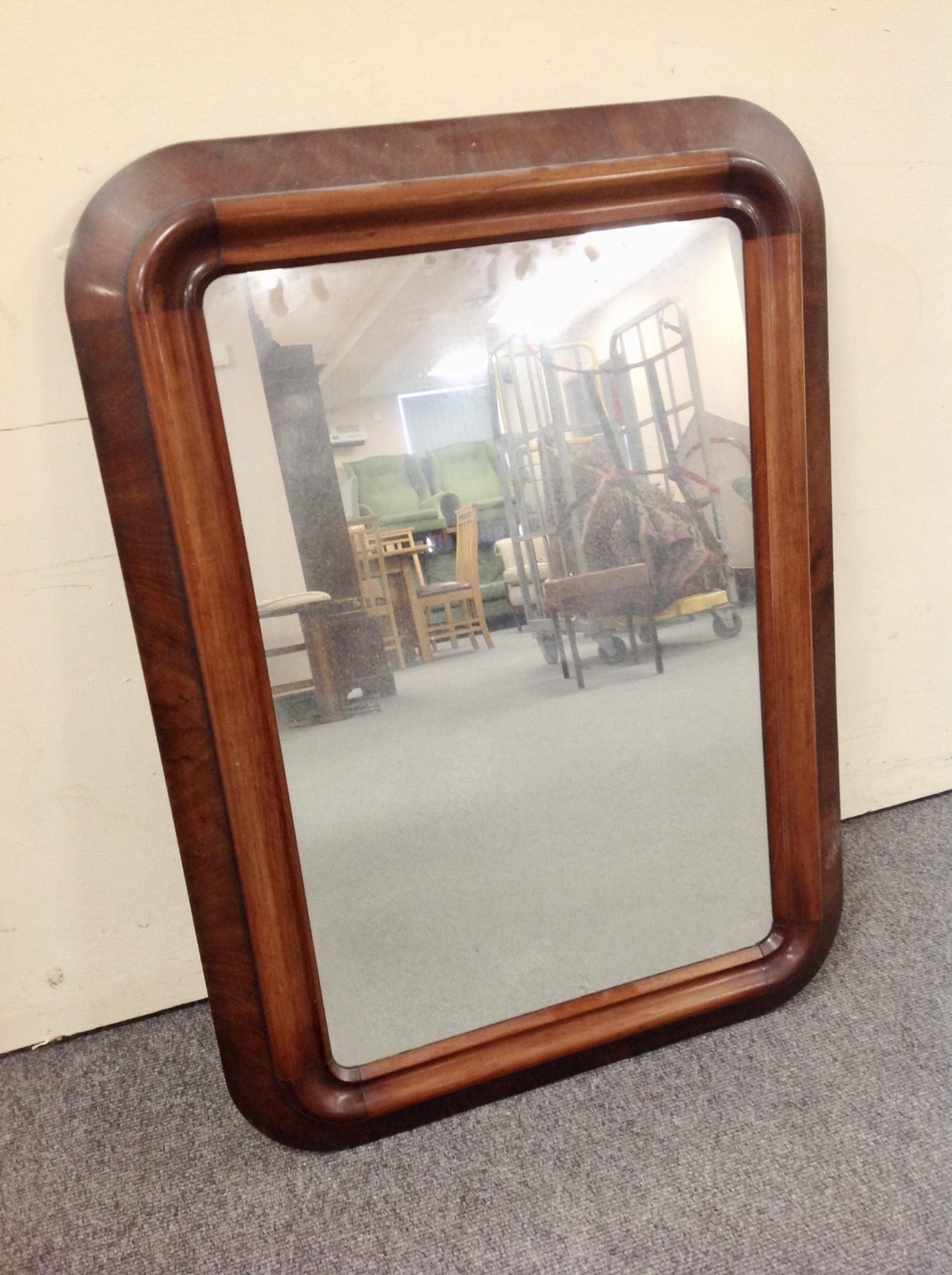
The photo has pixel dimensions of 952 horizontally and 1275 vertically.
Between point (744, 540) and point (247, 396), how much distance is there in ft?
2.02

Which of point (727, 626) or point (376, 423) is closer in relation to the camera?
point (376, 423)

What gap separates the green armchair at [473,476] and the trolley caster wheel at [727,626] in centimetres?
30

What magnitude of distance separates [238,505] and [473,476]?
0.87ft

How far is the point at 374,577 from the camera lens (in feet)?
3.22

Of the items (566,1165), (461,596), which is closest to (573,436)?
(461,596)

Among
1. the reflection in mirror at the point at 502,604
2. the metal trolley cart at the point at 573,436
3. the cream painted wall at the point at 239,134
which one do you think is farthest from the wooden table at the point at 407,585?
Result: the cream painted wall at the point at 239,134

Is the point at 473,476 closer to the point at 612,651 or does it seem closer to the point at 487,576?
the point at 487,576

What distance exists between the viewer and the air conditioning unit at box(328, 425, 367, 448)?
95cm

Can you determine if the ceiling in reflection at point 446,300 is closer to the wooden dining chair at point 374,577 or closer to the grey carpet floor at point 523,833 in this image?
the wooden dining chair at point 374,577

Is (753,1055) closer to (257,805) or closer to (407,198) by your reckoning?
(257,805)

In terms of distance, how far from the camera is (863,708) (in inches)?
55.1

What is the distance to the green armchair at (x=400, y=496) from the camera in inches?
37.7

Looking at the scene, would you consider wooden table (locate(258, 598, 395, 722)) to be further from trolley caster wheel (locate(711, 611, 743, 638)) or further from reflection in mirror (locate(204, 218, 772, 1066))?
trolley caster wheel (locate(711, 611, 743, 638))

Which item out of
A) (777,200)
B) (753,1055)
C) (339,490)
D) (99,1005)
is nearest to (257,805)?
(339,490)
